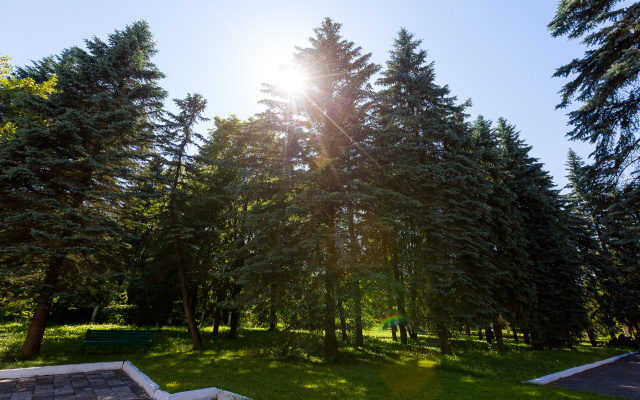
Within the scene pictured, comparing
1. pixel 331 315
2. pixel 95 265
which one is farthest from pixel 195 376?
pixel 95 265

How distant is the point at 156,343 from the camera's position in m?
15.3

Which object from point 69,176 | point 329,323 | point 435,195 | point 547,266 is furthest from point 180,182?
point 547,266

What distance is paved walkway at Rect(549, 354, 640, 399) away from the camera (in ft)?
30.7

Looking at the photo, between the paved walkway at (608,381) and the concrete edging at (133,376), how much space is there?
1122 centimetres

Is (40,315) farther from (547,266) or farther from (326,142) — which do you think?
(547,266)

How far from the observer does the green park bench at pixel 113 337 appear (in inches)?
486

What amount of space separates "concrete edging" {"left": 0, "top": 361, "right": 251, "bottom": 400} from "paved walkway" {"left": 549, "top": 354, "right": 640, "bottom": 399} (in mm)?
11225

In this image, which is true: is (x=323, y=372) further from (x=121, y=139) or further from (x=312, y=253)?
(x=121, y=139)

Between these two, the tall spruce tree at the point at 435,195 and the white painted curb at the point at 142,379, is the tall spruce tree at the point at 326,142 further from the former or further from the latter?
the white painted curb at the point at 142,379

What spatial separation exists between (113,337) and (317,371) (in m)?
9.80

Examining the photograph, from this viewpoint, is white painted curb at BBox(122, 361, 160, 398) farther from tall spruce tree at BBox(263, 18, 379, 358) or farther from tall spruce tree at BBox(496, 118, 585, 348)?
tall spruce tree at BBox(496, 118, 585, 348)

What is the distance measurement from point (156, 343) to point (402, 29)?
2379 centimetres

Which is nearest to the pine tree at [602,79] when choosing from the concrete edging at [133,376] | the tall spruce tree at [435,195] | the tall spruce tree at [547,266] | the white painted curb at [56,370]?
the tall spruce tree at [435,195]

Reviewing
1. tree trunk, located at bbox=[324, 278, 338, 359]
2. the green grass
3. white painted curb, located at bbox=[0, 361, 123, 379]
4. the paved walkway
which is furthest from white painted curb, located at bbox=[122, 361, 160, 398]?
the paved walkway
